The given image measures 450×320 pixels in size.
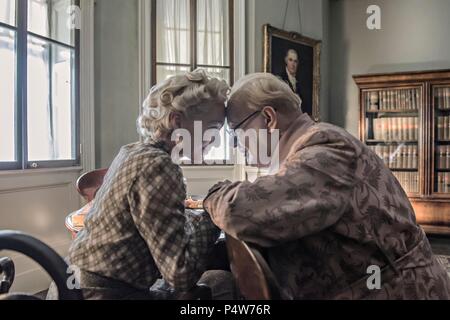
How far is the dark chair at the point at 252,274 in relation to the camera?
2.11 ft

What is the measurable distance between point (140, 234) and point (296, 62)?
152 inches

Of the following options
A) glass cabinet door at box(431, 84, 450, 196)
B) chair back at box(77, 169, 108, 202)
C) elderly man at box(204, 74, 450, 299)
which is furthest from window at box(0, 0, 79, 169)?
glass cabinet door at box(431, 84, 450, 196)

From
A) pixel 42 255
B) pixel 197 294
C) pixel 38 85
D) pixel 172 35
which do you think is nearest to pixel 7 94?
pixel 38 85

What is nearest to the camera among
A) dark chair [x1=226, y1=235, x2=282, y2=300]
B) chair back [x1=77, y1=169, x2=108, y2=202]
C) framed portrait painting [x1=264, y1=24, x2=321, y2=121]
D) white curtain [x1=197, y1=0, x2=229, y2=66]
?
dark chair [x1=226, y1=235, x2=282, y2=300]

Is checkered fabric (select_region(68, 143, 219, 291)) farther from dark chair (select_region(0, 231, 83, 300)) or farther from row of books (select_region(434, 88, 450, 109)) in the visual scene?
row of books (select_region(434, 88, 450, 109))

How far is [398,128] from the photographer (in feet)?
14.8

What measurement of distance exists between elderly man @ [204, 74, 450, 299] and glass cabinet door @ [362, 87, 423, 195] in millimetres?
3873

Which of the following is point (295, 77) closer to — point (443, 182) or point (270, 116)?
point (443, 182)

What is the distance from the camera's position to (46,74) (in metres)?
3.07

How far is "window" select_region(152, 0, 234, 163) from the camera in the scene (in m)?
3.79

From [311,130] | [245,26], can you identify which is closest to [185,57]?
[245,26]

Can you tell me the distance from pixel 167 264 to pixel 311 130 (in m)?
0.49
